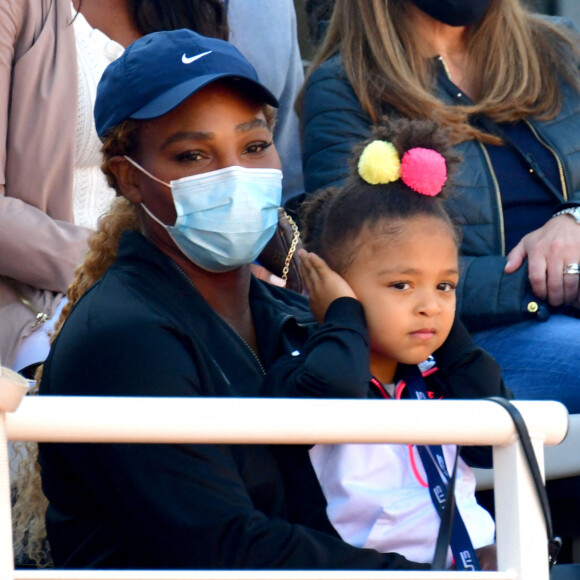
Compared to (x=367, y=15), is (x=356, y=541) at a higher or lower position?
lower

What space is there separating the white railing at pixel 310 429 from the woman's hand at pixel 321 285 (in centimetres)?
87

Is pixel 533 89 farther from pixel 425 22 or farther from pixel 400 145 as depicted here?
pixel 400 145

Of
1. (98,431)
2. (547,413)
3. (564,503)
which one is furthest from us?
(564,503)

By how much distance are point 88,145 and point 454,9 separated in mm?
1243

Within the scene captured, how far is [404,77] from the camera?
3562mm

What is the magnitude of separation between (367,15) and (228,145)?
1.34 m

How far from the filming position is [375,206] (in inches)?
101

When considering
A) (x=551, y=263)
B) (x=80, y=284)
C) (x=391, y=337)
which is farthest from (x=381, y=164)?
(x=551, y=263)

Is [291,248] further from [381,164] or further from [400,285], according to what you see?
[400,285]

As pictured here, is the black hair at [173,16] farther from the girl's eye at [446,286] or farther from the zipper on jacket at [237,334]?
the girl's eye at [446,286]

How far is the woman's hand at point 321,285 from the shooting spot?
8.13 feet

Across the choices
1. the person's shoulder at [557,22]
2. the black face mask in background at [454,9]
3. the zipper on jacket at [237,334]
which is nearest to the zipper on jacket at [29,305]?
the zipper on jacket at [237,334]

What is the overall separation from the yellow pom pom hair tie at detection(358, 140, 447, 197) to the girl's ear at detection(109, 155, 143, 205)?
52 centimetres

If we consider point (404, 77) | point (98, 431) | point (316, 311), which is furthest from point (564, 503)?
point (98, 431)
